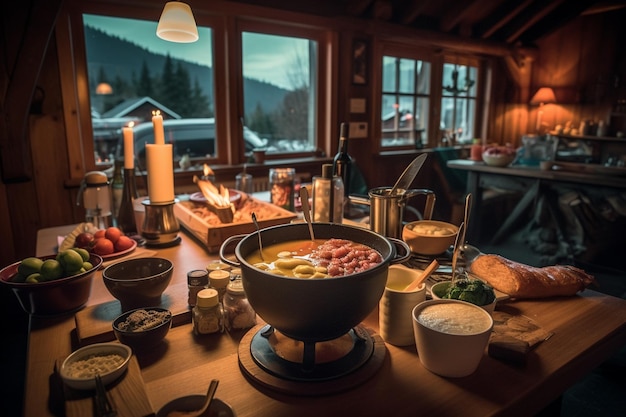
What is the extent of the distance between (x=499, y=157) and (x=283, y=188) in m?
2.63

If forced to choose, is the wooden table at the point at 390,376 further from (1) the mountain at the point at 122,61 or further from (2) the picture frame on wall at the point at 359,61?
(2) the picture frame on wall at the point at 359,61

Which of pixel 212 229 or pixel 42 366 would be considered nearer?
pixel 42 366

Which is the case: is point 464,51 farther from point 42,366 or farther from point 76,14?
point 42,366

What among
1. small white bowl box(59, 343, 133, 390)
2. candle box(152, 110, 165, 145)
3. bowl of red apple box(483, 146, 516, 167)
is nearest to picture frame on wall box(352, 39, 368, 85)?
bowl of red apple box(483, 146, 516, 167)

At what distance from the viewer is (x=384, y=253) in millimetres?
852

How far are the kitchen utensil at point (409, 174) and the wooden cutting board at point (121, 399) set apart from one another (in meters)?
0.81

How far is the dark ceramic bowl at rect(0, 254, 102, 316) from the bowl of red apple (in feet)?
11.7

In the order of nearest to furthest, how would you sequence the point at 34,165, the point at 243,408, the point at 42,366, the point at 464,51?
the point at 243,408, the point at 42,366, the point at 34,165, the point at 464,51

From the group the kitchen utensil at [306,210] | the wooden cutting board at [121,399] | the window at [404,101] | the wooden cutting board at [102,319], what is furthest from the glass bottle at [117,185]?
the window at [404,101]

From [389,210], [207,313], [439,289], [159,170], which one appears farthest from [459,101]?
[207,313]

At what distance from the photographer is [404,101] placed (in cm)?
480

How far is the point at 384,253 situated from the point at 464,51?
494 centimetres

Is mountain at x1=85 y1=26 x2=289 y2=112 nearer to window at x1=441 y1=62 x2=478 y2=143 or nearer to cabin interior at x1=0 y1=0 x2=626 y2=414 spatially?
cabin interior at x1=0 y1=0 x2=626 y2=414

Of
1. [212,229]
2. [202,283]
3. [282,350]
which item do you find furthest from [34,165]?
[282,350]
